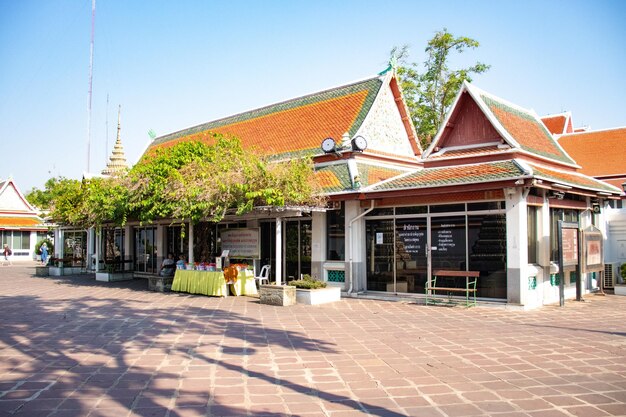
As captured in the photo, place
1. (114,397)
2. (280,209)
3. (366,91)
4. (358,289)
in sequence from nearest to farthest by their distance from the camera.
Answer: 1. (114,397)
2. (280,209)
3. (358,289)
4. (366,91)

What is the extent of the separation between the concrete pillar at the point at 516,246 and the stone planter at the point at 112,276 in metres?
14.7

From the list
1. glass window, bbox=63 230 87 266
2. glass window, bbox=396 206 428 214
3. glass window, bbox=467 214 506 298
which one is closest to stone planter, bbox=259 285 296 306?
glass window, bbox=396 206 428 214

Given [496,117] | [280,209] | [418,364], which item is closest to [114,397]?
[418,364]

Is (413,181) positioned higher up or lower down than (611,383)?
higher up

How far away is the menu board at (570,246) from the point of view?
40.0 ft

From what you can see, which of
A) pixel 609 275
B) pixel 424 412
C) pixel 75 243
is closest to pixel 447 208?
pixel 609 275

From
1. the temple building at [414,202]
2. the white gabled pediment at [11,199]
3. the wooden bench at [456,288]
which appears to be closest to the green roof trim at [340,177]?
the temple building at [414,202]

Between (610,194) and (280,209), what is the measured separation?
9.77m

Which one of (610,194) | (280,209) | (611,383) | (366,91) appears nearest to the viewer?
(611,383)

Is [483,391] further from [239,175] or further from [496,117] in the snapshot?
[496,117]

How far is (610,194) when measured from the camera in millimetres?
15172

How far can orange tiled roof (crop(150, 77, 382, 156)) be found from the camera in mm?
16344

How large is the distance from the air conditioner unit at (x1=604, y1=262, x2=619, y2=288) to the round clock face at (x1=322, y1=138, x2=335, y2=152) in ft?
28.9

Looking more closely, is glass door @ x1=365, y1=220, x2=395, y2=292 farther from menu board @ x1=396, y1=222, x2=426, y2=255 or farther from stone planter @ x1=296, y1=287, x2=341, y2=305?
stone planter @ x1=296, y1=287, x2=341, y2=305
